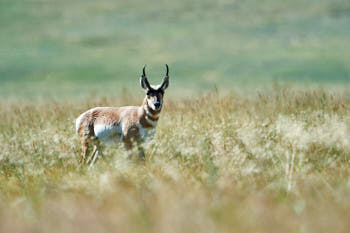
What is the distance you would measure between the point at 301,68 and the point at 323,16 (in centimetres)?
1782

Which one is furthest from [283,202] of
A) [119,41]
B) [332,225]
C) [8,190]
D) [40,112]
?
[119,41]

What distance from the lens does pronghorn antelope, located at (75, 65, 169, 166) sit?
6484 millimetres

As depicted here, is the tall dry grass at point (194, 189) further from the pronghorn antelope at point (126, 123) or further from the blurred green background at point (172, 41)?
the blurred green background at point (172, 41)

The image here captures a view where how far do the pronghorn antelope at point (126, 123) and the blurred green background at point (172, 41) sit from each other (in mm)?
27663

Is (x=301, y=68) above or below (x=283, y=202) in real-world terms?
below

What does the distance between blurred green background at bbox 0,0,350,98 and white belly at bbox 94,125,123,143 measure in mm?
27916

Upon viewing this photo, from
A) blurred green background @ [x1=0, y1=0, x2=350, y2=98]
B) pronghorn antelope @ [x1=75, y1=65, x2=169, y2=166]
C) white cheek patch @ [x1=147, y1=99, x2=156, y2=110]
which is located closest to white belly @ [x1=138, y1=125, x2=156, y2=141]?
pronghorn antelope @ [x1=75, y1=65, x2=169, y2=166]

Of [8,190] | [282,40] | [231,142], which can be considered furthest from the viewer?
[282,40]

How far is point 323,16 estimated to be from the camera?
2115 inches

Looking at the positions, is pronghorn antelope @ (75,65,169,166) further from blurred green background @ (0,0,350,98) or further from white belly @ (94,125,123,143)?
blurred green background @ (0,0,350,98)

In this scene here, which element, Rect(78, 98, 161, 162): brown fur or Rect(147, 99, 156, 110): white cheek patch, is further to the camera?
Rect(78, 98, 161, 162): brown fur

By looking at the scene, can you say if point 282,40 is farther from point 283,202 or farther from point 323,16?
point 283,202

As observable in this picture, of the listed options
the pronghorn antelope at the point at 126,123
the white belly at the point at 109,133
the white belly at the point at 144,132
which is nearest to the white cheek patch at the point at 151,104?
the pronghorn antelope at the point at 126,123

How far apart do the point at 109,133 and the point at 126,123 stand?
11.3 inches
